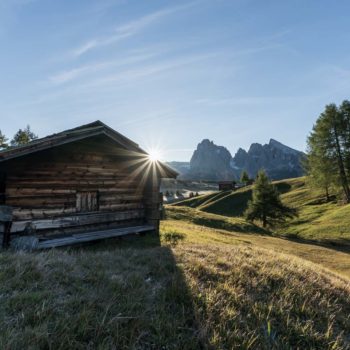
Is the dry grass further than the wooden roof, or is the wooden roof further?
the wooden roof

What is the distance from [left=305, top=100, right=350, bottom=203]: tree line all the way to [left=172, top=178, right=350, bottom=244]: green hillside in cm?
382

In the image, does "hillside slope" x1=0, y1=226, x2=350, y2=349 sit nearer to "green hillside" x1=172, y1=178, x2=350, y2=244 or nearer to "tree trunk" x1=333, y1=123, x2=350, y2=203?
"green hillside" x1=172, y1=178, x2=350, y2=244

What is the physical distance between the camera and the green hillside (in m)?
30.8

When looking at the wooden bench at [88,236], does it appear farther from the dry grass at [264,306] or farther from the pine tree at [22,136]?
the pine tree at [22,136]

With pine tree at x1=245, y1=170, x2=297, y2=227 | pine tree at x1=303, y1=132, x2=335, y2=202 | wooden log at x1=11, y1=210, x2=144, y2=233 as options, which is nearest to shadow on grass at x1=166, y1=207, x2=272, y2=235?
pine tree at x1=245, y1=170, x2=297, y2=227

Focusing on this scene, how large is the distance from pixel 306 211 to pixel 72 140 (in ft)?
133

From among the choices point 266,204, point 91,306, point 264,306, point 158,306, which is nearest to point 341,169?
point 266,204

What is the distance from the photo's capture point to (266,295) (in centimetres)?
658

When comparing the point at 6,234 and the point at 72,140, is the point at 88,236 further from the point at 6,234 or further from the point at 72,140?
the point at 72,140

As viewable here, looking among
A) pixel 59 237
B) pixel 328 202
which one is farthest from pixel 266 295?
pixel 328 202

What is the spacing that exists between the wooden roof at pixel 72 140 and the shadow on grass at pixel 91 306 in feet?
12.1

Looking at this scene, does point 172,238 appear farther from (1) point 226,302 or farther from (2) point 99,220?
(1) point 226,302

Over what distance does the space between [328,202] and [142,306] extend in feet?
155

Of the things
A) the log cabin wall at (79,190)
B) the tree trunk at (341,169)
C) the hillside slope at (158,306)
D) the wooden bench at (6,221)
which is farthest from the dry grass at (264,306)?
the tree trunk at (341,169)
